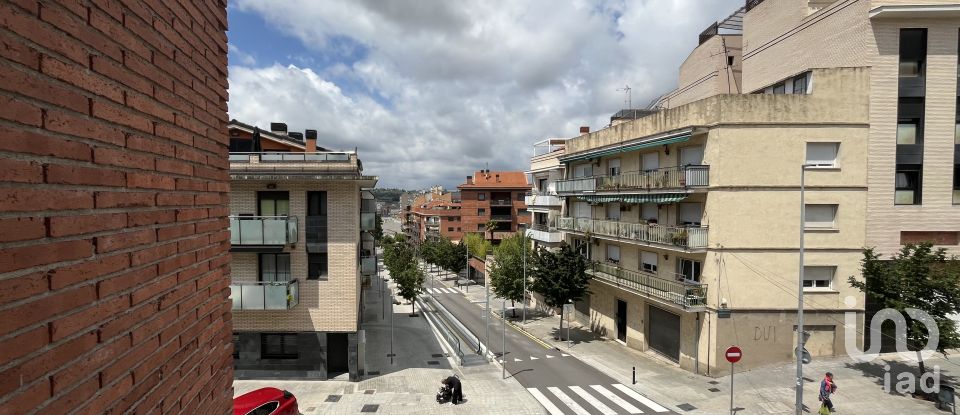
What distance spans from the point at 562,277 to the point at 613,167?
7.89 m

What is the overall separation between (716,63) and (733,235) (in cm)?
1769

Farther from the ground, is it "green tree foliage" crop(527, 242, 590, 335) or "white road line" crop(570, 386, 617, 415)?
"green tree foliage" crop(527, 242, 590, 335)

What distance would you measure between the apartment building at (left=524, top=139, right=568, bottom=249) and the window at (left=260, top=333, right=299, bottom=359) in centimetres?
2031

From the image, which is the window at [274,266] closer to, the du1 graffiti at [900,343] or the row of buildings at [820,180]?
the row of buildings at [820,180]

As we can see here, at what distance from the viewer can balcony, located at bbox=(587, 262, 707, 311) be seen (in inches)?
834

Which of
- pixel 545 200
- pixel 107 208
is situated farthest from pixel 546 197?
pixel 107 208

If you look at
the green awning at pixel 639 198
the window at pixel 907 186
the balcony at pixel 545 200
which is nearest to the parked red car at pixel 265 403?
the green awning at pixel 639 198

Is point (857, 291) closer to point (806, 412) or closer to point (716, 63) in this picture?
point (806, 412)

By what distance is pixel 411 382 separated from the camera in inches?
776

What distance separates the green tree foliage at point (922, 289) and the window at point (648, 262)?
8.92 metres

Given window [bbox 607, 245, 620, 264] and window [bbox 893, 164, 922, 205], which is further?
window [bbox 607, 245, 620, 264]

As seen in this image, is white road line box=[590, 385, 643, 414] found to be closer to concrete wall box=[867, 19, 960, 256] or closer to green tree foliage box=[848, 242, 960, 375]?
green tree foliage box=[848, 242, 960, 375]

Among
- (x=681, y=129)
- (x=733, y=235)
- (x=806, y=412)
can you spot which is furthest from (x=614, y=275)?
(x=806, y=412)

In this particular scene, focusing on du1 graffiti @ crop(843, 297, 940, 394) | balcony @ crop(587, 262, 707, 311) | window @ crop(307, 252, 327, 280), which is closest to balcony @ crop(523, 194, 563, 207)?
balcony @ crop(587, 262, 707, 311)
